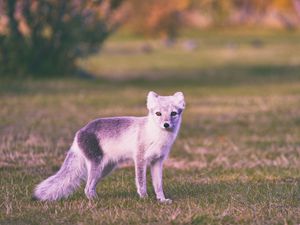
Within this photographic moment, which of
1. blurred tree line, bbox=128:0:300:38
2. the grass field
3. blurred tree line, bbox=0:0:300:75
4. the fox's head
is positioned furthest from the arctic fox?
blurred tree line, bbox=128:0:300:38

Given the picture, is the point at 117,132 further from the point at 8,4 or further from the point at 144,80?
the point at 144,80

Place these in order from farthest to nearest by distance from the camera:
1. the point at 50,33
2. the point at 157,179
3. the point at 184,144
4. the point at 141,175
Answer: the point at 50,33 → the point at 184,144 → the point at 157,179 → the point at 141,175

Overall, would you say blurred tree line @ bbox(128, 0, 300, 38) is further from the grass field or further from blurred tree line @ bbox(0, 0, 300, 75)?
blurred tree line @ bbox(0, 0, 300, 75)

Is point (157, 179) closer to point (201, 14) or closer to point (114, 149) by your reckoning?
point (114, 149)

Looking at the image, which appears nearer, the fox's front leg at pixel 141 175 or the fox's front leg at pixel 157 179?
the fox's front leg at pixel 141 175

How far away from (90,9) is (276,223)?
839 inches

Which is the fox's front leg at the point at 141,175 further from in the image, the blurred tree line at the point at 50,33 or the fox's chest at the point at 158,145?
the blurred tree line at the point at 50,33

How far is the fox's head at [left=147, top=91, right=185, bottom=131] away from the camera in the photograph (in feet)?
28.4

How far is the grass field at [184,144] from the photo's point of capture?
840cm

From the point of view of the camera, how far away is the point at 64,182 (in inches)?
351

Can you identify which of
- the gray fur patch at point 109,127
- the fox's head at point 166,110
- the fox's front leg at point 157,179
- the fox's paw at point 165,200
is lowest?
the fox's paw at point 165,200

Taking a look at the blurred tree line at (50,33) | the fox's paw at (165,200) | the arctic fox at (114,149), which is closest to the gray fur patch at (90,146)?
the arctic fox at (114,149)

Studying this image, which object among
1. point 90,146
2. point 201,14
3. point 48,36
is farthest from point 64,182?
point 201,14

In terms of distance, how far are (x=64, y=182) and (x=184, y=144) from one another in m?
5.83
